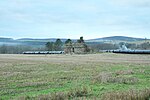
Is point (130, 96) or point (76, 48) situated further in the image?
point (76, 48)

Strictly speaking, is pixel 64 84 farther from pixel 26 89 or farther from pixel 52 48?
pixel 52 48

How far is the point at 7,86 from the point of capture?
20734 millimetres

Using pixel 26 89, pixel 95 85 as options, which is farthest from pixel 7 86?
pixel 95 85

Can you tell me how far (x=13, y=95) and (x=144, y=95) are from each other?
6.75m

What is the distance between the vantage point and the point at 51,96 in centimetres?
1547

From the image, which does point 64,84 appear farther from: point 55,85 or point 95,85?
point 95,85

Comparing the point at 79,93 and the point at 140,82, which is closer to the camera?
Result: the point at 79,93

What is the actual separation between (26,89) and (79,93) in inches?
156

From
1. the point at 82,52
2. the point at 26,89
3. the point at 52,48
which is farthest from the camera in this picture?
the point at 52,48

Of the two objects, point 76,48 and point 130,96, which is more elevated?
point 130,96

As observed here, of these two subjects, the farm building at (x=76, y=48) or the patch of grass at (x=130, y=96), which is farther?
the farm building at (x=76, y=48)

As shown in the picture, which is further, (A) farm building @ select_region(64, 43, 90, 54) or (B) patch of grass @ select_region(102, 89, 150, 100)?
(A) farm building @ select_region(64, 43, 90, 54)

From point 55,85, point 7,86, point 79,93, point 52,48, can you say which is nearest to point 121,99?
point 79,93

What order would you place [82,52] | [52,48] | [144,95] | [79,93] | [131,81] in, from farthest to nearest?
[52,48], [82,52], [131,81], [79,93], [144,95]
